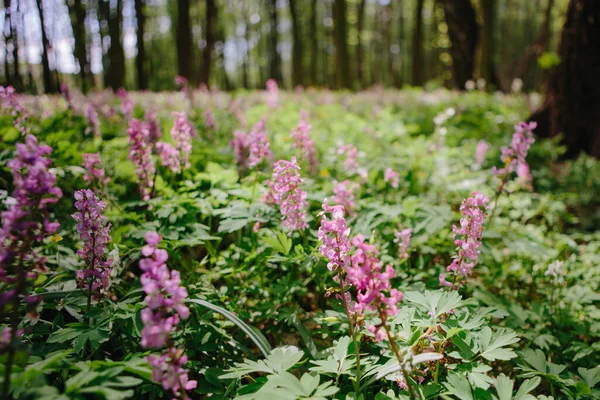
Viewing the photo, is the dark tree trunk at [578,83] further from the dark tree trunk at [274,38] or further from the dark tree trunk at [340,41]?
the dark tree trunk at [274,38]

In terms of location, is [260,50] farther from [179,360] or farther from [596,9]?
[179,360]

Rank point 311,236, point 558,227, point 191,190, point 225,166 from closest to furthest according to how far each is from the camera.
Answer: point 311,236, point 191,190, point 225,166, point 558,227

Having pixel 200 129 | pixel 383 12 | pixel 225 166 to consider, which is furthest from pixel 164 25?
pixel 225 166

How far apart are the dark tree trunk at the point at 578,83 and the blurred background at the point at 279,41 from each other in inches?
11.2

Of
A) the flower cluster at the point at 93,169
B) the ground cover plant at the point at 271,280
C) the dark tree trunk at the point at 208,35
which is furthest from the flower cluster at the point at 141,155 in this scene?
the dark tree trunk at the point at 208,35

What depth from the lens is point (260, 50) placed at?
131 ft

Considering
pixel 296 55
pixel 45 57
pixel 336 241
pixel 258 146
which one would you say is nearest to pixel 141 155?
pixel 258 146

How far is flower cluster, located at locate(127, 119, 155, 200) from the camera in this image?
9.21ft

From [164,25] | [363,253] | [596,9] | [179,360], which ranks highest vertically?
[164,25]

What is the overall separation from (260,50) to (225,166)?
39.0 metres

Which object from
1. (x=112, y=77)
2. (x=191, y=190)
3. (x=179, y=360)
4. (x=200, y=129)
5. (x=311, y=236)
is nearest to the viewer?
(x=179, y=360)

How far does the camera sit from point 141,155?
290 cm

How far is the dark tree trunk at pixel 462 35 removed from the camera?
1299cm

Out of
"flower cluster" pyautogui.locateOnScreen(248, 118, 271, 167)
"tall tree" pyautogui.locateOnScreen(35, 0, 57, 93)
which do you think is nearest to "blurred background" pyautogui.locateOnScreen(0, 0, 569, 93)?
"tall tree" pyautogui.locateOnScreen(35, 0, 57, 93)
